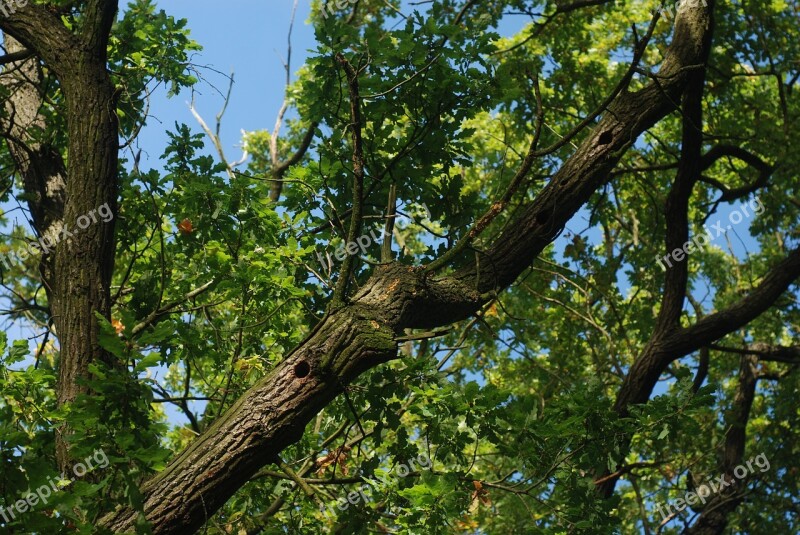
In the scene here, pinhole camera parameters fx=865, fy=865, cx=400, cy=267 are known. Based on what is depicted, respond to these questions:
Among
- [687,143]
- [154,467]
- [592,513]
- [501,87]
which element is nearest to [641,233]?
[687,143]

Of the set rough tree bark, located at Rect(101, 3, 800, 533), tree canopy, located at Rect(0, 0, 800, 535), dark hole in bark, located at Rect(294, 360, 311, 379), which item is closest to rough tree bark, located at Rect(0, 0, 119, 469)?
tree canopy, located at Rect(0, 0, 800, 535)

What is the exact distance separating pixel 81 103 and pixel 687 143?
200 inches

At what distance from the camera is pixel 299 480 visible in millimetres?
4531

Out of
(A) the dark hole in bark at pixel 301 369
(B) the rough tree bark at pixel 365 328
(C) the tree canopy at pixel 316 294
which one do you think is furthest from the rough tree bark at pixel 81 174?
(A) the dark hole in bark at pixel 301 369

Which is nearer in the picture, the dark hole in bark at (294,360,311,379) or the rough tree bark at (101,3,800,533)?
the rough tree bark at (101,3,800,533)

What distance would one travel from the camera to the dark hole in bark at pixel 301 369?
13.4 ft

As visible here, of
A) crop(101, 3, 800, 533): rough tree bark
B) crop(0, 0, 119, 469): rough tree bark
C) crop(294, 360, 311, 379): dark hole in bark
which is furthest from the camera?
crop(0, 0, 119, 469): rough tree bark

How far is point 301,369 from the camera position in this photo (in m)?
4.10

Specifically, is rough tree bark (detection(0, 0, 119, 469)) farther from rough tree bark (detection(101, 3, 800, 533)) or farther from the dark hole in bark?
the dark hole in bark

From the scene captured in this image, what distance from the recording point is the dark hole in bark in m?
4.09

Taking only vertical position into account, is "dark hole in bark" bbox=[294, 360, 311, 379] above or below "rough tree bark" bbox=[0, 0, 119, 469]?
below

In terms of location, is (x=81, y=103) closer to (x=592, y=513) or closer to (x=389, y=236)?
(x=389, y=236)

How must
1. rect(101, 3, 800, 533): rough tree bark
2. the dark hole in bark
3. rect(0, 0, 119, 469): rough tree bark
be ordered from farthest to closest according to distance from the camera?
1. rect(0, 0, 119, 469): rough tree bark
2. the dark hole in bark
3. rect(101, 3, 800, 533): rough tree bark

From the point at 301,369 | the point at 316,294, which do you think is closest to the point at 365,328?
the point at 301,369
